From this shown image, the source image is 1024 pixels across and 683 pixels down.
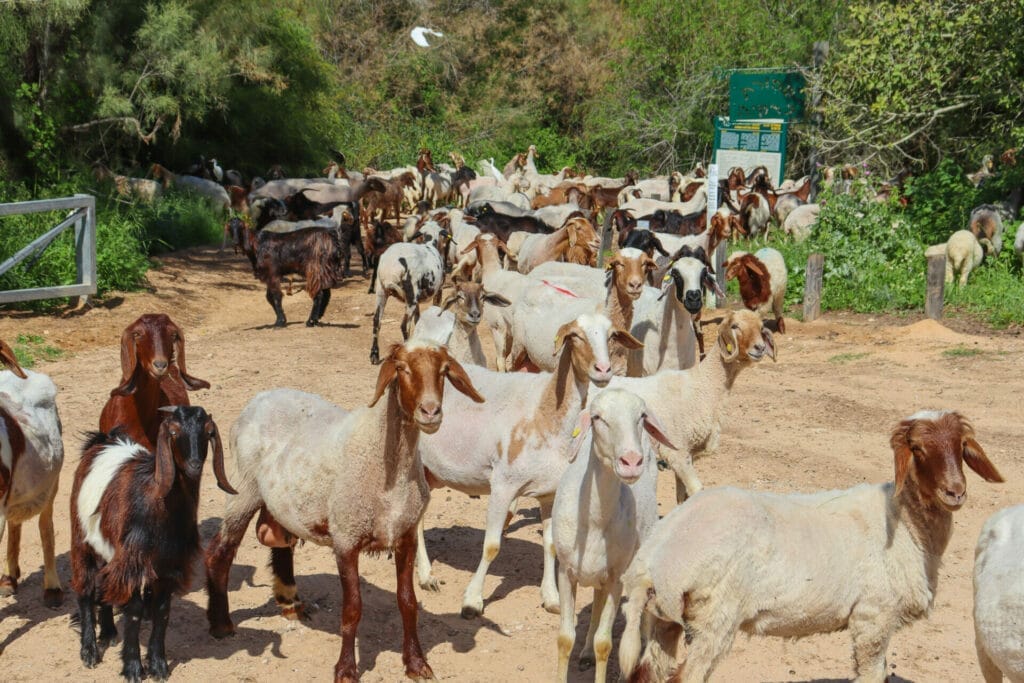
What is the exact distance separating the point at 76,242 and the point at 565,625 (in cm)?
1151

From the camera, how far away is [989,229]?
16.8 metres

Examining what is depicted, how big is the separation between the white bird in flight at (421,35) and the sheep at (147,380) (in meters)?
37.7

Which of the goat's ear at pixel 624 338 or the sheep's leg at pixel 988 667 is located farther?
the goat's ear at pixel 624 338

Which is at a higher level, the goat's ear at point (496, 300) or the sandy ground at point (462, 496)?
the goat's ear at point (496, 300)

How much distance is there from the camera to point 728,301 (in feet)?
55.2

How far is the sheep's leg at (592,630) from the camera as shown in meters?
5.91

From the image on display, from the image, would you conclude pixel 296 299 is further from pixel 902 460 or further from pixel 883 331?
pixel 902 460

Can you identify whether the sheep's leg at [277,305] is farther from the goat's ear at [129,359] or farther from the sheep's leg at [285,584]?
the sheep's leg at [285,584]

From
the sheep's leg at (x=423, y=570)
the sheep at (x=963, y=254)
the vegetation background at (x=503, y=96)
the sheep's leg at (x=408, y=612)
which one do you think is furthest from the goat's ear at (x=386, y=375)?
the sheep at (x=963, y=254)

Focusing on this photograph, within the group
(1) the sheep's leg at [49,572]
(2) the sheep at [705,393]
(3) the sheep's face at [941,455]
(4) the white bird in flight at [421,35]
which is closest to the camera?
(3) the sheep's face at [941,455]

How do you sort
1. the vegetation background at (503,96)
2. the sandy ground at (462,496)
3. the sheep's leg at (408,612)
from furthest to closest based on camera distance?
the vegetation background at (503,96), the sandy ground at (462,496), the sheep's leg at (408,612)

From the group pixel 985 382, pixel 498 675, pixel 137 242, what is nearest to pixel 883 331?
pixel 985 382

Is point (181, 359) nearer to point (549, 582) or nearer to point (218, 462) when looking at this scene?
point (218, 462)

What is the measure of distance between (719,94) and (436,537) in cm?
2654
